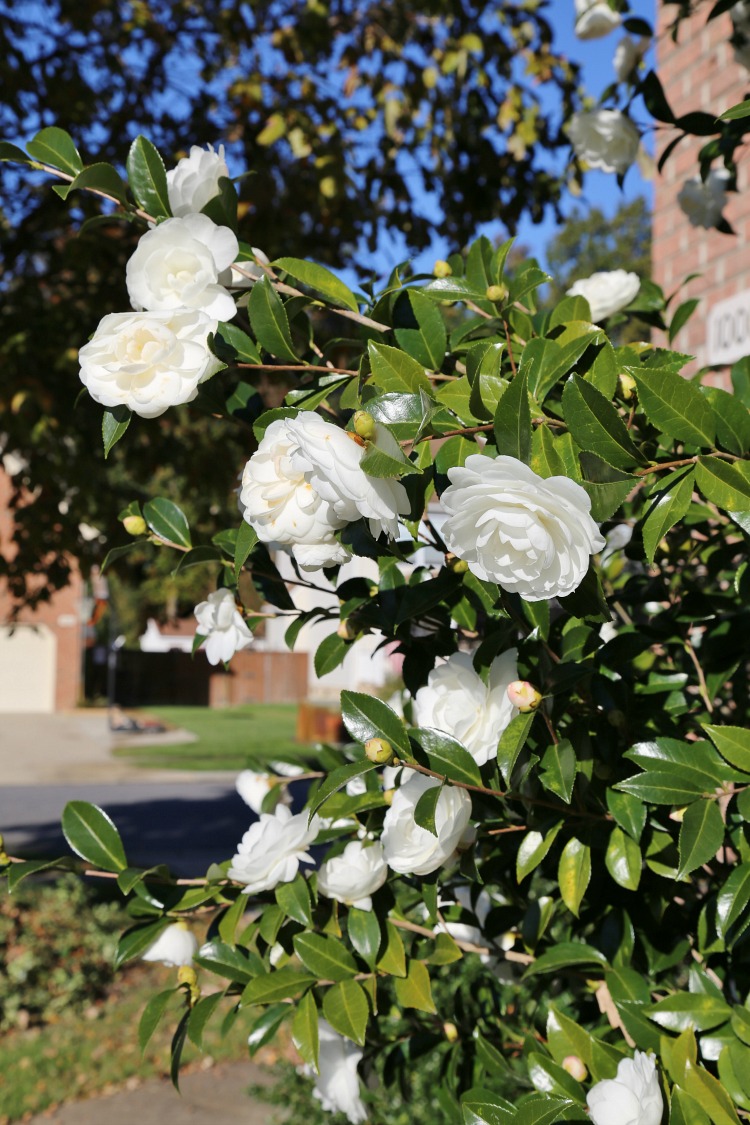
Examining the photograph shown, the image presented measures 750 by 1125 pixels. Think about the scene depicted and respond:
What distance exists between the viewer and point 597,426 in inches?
32.8

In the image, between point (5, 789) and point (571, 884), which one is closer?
point (571, 884)

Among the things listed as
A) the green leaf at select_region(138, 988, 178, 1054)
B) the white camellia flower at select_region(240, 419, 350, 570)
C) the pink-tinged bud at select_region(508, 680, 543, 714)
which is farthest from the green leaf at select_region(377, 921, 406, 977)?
the white camellia flower at select_region(240, 419, 350, 570)

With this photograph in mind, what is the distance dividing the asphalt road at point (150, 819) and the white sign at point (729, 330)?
18.2ft

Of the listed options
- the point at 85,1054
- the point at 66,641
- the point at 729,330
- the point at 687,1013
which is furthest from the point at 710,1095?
the point at 66,641

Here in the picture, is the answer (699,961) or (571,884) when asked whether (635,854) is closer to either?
(571,884)

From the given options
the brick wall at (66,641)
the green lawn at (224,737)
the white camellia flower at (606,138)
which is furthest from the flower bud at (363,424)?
the brick wall at (66,641)

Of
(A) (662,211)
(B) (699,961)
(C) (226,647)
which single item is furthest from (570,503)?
(A) (662,211)

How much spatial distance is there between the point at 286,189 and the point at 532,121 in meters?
1.24

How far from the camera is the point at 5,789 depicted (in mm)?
13859

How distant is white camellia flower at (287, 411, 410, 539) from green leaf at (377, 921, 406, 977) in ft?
2.04

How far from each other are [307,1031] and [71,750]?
18744 millimetres

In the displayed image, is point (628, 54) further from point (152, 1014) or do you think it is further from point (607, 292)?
point (152, 1014)

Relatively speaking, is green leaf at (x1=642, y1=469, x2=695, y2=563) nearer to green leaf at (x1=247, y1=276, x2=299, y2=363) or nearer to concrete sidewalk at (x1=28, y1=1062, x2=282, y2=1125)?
green leaf at (x1=247, y1=276, x2=299, y2=363)

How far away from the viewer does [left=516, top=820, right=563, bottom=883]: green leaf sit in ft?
3.61
